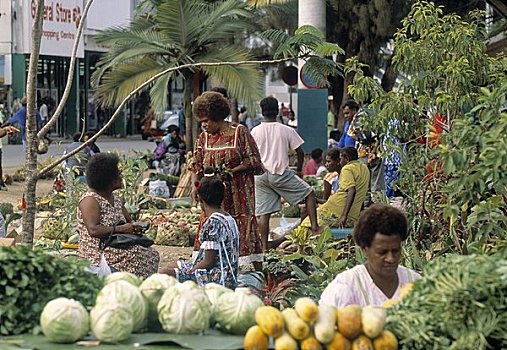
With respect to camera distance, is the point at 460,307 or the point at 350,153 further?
the point at 350,153

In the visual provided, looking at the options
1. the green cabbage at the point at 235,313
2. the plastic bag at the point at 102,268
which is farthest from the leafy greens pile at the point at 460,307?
the plastic bag at the point at 102,268

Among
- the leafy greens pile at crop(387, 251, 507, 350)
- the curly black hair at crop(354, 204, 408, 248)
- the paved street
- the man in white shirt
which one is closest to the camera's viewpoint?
the leafy greens pile at crop(387, 251, 507, 350)

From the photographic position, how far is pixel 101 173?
6.62 meters

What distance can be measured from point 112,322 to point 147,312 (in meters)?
0.24

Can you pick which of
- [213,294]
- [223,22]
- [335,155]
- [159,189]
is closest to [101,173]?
[213,294]

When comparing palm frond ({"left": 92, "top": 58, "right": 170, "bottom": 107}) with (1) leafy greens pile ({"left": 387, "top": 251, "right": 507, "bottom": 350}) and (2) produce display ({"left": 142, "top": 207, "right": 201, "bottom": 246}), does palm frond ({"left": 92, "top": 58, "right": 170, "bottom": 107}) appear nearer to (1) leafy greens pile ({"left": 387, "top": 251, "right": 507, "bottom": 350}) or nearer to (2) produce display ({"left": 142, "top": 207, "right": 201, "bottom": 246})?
(2) produce display ({"left": 142, "top": 207, "right": 201, "bottom": 246})

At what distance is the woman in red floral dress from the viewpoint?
7.91m

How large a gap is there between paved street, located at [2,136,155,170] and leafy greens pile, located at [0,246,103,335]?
1520cm

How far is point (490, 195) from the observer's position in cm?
582

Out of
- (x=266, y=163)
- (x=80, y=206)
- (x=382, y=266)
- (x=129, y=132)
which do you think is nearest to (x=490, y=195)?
(x=382, y=266)

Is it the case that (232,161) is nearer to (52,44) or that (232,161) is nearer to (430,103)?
(430,103)

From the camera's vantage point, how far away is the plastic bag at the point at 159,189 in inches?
667

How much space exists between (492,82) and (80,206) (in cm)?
293

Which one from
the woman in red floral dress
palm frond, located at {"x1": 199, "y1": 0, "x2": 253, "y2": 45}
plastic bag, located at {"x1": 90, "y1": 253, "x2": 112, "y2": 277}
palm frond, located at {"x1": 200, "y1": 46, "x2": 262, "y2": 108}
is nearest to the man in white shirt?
the woman in red floral dress
